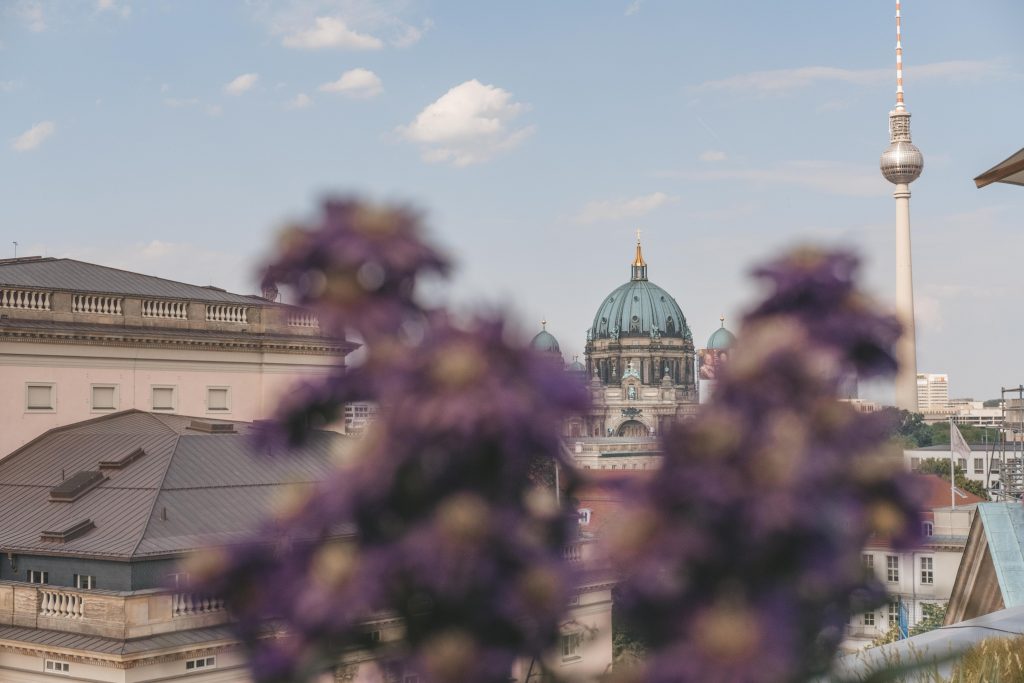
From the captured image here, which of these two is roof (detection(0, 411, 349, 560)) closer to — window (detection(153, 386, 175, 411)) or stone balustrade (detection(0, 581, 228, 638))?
stone balustrade (detection(0, 581, 228, 638))

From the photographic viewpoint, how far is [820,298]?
269cm

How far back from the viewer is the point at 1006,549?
12953 millimetres

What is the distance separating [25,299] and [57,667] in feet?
42.4

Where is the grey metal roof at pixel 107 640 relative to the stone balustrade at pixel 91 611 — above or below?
below

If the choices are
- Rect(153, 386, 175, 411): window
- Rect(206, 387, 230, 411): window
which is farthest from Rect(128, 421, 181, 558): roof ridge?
Rect(206, 387, 230, 411): window

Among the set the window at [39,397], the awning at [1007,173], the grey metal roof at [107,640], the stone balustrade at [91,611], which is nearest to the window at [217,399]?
the window at [39,397]

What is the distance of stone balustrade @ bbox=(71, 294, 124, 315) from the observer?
35875 millimetres

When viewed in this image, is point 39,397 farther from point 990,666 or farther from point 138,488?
point 990,666

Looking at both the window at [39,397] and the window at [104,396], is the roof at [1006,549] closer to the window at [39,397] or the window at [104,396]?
the window at [39,397]

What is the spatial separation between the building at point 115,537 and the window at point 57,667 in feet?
0.09

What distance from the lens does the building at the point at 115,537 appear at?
24328 mm

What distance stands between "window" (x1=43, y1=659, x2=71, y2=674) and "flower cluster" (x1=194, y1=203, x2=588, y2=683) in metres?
24.1

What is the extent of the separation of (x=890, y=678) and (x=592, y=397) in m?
1.00

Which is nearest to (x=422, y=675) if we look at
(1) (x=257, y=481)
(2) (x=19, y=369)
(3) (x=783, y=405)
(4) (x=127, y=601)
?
(3) (x=783, y=405)
